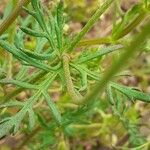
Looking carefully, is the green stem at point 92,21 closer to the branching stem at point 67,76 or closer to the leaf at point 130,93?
the branching stem at point 67,76

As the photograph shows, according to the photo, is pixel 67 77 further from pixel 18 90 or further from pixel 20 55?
pixel 18 90

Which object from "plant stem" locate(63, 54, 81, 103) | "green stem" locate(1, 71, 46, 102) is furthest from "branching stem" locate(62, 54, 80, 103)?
"green stem" locate(1, 71, 46, 102)

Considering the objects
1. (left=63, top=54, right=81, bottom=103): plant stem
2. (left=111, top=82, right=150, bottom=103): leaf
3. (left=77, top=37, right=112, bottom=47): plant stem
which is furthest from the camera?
(left=77, top=37, right=112, bottom=47): plant stem

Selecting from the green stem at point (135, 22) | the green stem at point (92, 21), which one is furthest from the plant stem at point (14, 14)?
the green stem at point (135, 22)

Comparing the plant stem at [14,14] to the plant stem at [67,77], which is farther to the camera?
the plant stem at [14,14]

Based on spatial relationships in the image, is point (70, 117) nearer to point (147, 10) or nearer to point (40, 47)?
point (40, 47)

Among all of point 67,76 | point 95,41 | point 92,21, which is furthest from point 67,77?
point 95,41

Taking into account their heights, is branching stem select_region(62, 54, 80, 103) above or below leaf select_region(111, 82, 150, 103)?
above

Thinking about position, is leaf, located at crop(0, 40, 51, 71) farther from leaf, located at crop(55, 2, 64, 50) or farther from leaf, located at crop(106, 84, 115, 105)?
leaf, located at crop(106, 84, 115, 105)

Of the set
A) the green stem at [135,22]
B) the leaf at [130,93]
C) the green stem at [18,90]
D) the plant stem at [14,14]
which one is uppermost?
the plant stem at [14,14]

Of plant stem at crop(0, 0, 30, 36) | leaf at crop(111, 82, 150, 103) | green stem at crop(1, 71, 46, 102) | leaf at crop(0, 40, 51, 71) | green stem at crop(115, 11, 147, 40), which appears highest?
plant stem at crop(0, 0, 30, 36)

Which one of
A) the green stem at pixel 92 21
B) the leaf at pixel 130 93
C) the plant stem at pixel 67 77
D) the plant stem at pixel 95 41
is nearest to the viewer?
the plant stem at pixel 67 77
